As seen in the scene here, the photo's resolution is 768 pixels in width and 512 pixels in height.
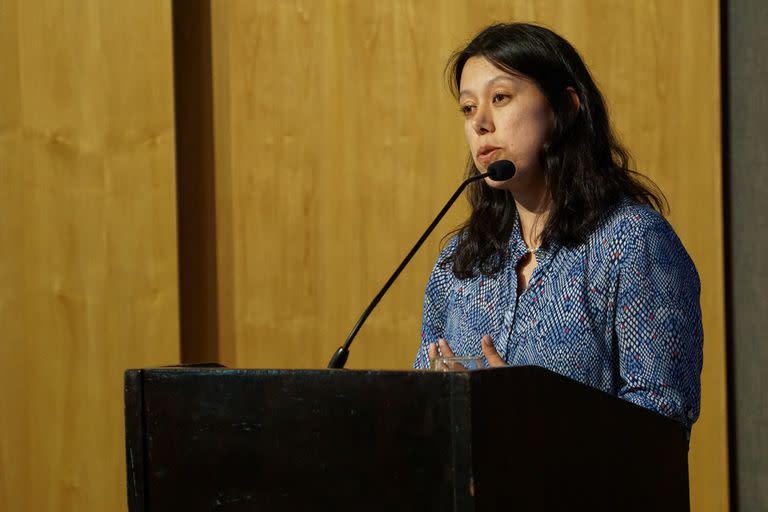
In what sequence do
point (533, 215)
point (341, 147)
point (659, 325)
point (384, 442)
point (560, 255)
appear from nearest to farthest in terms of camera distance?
point (384, 442)
point (659, 325)
point (560, 255)
point (533, 215)
point (341, 147)

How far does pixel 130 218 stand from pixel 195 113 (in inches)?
11.9

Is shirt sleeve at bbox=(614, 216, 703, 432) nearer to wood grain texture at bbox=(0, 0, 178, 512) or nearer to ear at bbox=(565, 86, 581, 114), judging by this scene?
ear at bbox=(565, 86, 581, 114)

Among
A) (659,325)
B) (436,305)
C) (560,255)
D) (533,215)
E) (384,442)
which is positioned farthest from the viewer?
(436,305)

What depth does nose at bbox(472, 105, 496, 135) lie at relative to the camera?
152 centimetres

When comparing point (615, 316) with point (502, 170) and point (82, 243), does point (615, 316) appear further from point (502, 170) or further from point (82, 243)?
point (82, 243)

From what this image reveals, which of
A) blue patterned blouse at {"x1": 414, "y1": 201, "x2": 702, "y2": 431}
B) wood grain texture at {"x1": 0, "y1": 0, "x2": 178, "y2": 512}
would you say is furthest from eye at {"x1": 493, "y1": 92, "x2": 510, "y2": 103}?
wood grain texture at {"x1": 0, "y1": 0, "x2": 178, "y2": 512}

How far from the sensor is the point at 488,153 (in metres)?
1.53

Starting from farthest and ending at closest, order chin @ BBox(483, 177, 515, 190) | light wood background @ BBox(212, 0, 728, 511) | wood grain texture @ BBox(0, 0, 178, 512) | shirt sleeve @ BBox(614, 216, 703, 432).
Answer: wood grain texture @ BBox(0, 0, 178, 512), light wood background @ BBox(212, 0, 728, 511), chin @ BBox(483, 177, 515, 190), shirt sleeve @ BBox(614, 216, 703, 432)

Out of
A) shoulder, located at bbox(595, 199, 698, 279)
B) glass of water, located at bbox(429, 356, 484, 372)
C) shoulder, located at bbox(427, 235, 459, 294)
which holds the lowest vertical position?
glass of water, located at bbox(429, 356, 484, 372)

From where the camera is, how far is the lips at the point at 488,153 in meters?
1.52

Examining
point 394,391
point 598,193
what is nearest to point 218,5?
point 598,193

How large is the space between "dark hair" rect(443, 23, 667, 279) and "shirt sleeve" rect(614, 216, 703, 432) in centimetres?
11

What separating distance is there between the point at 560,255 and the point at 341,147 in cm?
101

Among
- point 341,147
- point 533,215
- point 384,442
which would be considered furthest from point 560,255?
point 341,147
